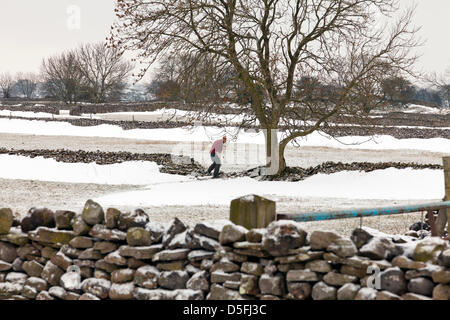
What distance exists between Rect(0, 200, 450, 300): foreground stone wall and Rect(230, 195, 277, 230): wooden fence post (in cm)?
18

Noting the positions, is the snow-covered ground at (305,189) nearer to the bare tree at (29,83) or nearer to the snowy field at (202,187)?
the snowy field at (202,187)

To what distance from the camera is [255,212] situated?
5.09 m

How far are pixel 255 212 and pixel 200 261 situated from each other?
2.43 ft

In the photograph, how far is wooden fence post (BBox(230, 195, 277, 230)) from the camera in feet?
16.6

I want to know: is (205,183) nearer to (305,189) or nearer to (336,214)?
(305,189)

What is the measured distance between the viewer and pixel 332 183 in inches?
730

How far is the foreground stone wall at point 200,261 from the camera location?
4.50 m

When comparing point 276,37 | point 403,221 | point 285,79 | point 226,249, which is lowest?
point 403,221

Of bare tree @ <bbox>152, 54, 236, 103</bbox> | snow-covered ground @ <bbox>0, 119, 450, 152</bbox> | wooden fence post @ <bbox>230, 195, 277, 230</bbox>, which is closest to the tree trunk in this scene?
bare tree @ <bbox>152, 54, 236, 103</bbox>

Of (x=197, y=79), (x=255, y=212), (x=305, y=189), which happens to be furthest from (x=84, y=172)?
(x=255, y=212)

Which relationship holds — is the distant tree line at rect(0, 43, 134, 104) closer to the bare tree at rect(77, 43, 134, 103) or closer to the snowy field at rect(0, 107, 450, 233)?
the bare tree at rect(77, 43, 134, 103)
